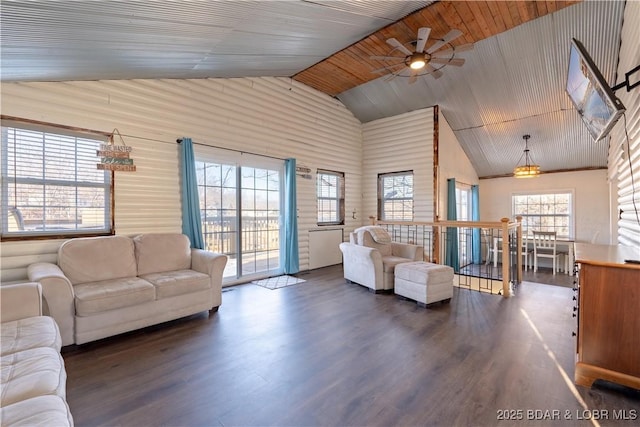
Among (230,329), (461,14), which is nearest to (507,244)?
(461,14)

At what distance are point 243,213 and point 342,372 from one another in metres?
3.42

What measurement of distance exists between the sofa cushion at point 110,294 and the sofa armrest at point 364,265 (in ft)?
9.50

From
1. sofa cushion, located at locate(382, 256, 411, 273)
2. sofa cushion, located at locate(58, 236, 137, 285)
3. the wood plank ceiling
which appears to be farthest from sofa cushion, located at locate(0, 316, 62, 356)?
the wood plank ceiling

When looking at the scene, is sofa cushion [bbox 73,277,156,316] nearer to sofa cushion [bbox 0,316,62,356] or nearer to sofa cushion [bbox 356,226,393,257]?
sofa cushion [bbox 0,316,62,356]

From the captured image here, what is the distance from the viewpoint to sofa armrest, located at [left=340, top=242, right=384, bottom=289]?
14.5 feet

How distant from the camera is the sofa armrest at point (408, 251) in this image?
15.9 ft

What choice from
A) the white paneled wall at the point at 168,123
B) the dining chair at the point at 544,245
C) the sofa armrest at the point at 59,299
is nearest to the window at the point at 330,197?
the white paneled wall at the point at 168,123

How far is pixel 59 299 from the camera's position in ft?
8.32

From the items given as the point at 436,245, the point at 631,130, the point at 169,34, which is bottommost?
the point at 436,245

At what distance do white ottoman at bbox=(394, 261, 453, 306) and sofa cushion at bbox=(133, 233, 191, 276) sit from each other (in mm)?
2947

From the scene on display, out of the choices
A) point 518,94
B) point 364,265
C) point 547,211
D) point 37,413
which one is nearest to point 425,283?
point 364,265

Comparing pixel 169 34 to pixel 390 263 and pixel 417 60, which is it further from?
pixel 390 263

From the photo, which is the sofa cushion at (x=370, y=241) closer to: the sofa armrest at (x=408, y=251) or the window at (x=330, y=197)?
the sofa armrest at (x=408, y=251)

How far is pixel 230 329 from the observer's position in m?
3.13
